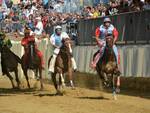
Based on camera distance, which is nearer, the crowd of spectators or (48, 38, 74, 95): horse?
(48, 38, 74, 95): horse

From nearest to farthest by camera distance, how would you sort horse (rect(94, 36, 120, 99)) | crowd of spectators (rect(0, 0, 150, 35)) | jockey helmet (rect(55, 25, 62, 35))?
horse (rect(94, 36, 120, 99))
jockey helmet (rect(55, 25, 62, 35))
crowd of spectators (rect(0, 0, 150, 35))

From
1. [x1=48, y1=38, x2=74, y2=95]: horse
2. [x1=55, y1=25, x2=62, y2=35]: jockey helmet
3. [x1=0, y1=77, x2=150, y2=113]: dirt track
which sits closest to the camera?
[x1=0, y1=77, x2=150, y2=113]: dirt track

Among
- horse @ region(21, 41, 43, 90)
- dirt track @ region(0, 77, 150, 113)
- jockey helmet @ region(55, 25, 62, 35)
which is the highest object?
jockey helmet @ region(55, 25, 62, 35)

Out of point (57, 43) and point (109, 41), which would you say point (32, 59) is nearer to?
point (57, 43)

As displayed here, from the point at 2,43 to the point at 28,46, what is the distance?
1.96 metres

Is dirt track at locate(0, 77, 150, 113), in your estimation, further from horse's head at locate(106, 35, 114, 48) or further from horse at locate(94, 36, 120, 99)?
horse's head at locate(106, 35, 114, 48)

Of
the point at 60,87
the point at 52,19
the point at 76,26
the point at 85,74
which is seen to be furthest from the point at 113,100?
the point at 52,19

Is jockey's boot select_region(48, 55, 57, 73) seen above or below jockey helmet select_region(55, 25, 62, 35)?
below

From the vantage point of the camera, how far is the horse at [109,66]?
15201 millimetres

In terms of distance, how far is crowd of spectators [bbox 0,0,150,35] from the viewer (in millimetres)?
22661

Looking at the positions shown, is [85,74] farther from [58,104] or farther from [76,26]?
[58,104]

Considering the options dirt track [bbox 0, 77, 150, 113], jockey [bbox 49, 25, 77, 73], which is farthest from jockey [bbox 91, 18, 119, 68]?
dirt track [bbox 0, 77, 150, 113]

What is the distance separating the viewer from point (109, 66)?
15570 mm

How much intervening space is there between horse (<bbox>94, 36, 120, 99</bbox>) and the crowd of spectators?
176 inches
